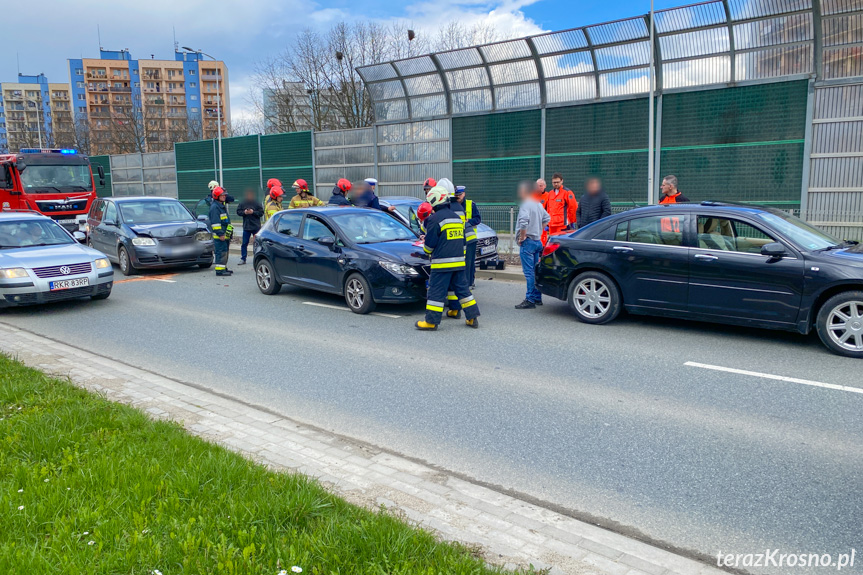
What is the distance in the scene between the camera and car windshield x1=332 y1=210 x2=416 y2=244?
10273mm

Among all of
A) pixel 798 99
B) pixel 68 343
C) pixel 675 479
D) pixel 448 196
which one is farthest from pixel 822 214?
pixel 68 343

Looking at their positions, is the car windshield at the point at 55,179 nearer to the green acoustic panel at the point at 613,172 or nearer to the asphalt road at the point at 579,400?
the asphalt road at the point at 579,400

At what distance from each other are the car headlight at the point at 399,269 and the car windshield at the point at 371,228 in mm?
858

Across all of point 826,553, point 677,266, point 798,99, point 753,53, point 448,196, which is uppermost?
point 753,53

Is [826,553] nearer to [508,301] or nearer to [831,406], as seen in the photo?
[831,406]

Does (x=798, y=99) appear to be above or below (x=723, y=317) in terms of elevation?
above

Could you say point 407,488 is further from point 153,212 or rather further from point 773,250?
point 153,212

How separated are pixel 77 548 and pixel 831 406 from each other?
5.42m

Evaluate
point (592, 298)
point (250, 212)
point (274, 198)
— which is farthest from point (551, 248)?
point (250, 212)

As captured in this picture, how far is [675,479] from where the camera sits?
422cm

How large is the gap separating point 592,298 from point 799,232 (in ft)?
8.23

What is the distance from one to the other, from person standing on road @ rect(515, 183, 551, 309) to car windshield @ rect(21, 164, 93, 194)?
A: 59.2ft

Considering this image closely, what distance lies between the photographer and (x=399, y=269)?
9.38 metres

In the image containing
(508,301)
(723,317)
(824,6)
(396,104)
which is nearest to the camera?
(723,317)
